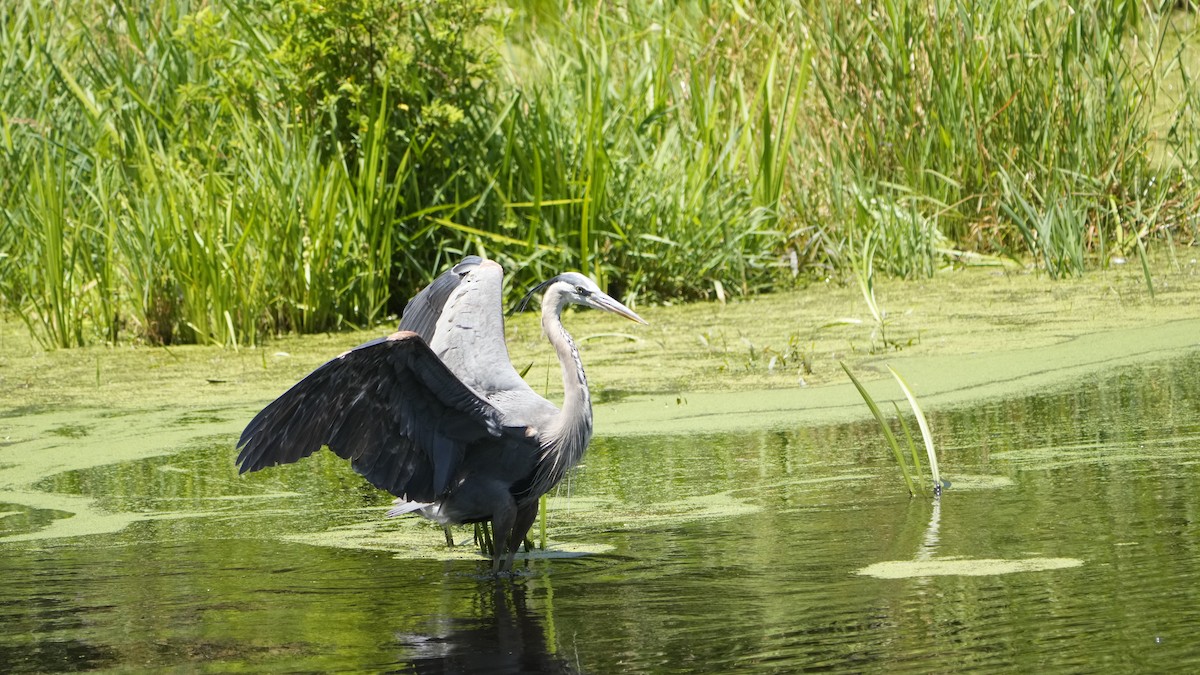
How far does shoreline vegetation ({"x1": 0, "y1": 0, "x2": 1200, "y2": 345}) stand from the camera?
21.8 feet

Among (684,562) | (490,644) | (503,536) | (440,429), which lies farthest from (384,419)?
(490,644)

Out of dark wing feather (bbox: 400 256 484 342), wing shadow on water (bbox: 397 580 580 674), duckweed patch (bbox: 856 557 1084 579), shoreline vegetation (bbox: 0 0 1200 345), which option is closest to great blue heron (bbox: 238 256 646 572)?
wing shadow on water (bbox: 397 580 580 674)

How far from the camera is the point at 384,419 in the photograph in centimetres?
353

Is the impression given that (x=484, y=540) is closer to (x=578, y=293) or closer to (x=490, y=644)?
(x=578, y=293)

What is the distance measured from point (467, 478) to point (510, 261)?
342 centimetres

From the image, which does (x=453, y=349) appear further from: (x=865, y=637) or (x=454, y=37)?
(x=454, y=37)

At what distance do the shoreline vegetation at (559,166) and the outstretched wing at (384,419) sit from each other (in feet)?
8.51

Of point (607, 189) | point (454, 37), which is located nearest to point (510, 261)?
point (607, 189)

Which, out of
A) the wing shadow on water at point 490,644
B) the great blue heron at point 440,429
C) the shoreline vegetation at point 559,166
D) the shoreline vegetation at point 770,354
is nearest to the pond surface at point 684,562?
the wing shadow on water at point 490,644

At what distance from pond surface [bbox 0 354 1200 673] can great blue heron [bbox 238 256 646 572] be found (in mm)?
153

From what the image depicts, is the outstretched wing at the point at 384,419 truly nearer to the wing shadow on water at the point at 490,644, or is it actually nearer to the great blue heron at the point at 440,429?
the great blue heron at the point at 440,429

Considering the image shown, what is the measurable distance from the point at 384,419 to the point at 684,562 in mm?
776

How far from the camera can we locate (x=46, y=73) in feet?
26.0

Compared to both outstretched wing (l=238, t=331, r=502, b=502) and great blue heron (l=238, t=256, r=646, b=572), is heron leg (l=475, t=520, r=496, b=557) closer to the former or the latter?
great blue heron (l=238, t=256, r=646, b=572)
